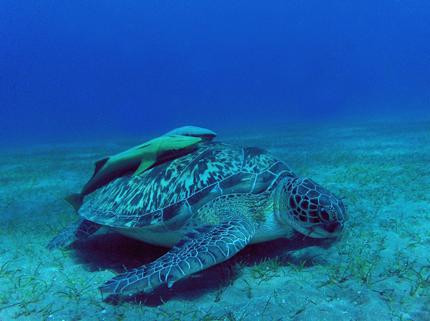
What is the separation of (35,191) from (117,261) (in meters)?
4.21

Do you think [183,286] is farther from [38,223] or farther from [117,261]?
[38,223]

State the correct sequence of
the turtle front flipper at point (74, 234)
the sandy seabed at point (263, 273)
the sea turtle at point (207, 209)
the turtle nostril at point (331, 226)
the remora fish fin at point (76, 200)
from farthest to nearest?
1. the remora fish fin at point (76, 200)
2. the turtle front flipper at point (74, 234)
3. the turtle nostril at point (331, 226)
4. the sea turtle at point (207, 209)
5. the sandy seabed at point (263, 273)

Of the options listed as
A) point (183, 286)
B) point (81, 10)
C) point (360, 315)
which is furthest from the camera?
point (81, 10)

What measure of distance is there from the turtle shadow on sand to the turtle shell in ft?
1.31

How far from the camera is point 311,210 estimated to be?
3.12 metres

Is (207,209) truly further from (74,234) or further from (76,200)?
(76,200)

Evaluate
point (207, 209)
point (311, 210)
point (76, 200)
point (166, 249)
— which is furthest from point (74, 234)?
point (311, 210)

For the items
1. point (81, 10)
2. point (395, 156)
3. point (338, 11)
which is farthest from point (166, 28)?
point (395, 156)

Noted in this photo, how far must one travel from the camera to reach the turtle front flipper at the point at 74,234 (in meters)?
4.02

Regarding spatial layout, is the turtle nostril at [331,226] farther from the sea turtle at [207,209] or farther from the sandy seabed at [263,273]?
the sandy seabed at [263,273]

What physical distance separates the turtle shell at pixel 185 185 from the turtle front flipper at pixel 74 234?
0.16m

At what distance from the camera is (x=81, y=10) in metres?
137

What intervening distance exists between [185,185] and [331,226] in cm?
149

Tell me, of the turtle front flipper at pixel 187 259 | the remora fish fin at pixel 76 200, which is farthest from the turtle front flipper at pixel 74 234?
the turtle front flipper at pixel 187 259
